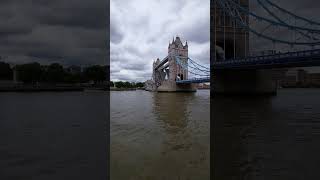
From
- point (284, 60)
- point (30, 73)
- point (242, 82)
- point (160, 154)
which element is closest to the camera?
point (160, 154)

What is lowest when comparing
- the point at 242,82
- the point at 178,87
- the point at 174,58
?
the point at 178,87

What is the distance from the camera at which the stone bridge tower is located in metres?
48.8

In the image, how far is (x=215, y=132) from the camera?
24.3 feet

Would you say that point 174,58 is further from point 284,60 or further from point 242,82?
point 284,60

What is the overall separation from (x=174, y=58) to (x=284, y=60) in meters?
32.7

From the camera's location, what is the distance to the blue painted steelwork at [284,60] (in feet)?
53.5

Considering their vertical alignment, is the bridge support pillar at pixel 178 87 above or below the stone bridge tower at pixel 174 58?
below

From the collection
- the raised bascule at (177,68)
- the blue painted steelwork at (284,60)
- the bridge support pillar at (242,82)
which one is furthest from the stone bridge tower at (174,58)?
the blue painted steelwork at (284,60)

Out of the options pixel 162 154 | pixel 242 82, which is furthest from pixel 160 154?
pixel 242 82

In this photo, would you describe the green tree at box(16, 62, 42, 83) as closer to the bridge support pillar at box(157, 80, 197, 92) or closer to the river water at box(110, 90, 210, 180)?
the bridge support pillar at box(157, 80, 197, 92)

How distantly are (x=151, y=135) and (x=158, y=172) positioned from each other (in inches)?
126

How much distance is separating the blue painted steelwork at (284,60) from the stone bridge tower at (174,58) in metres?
24.5

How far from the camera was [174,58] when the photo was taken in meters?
50.4

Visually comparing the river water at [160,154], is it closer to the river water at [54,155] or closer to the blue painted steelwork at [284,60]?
the river water at [54,155]
